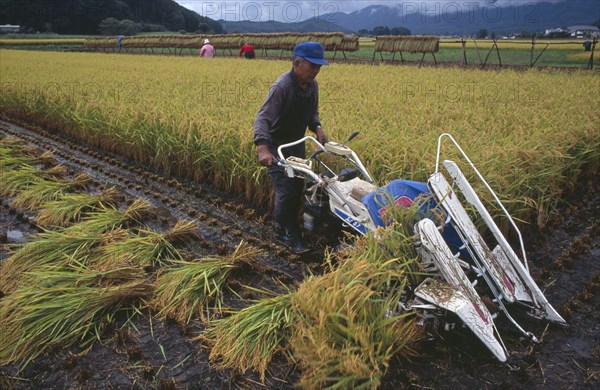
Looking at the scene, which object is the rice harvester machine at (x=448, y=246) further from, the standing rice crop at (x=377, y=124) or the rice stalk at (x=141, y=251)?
the rice stalk at (x=141, y=251)

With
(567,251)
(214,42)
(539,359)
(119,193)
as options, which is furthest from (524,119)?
(214,42)

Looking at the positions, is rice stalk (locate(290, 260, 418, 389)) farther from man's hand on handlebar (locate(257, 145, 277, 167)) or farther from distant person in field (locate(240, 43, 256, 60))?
distant person in field (locate(240, 43, 256, 60))

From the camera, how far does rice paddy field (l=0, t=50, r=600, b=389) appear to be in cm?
203

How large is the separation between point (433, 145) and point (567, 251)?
135cm

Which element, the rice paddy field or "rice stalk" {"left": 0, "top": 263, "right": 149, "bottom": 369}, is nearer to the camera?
the rice paddy field

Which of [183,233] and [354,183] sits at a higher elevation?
[354,183]

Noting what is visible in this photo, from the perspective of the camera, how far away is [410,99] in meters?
6.32

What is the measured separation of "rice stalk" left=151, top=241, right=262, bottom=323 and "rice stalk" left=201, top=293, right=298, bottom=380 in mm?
218

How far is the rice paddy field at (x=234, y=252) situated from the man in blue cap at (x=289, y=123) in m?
0.26

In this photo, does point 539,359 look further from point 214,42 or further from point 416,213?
point 214,42

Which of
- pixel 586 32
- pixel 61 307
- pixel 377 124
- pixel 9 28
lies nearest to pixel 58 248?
pixel 61 307

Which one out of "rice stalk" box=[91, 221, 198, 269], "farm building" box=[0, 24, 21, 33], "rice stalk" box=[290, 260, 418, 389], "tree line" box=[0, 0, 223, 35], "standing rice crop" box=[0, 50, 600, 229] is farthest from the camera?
"tree line" box=[0, 0, 223, 35]

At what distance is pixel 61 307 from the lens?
2.38 meters

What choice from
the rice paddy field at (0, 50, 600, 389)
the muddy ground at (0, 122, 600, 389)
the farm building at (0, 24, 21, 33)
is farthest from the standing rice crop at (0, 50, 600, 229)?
the farm building at (0, 24, 21, 33)
